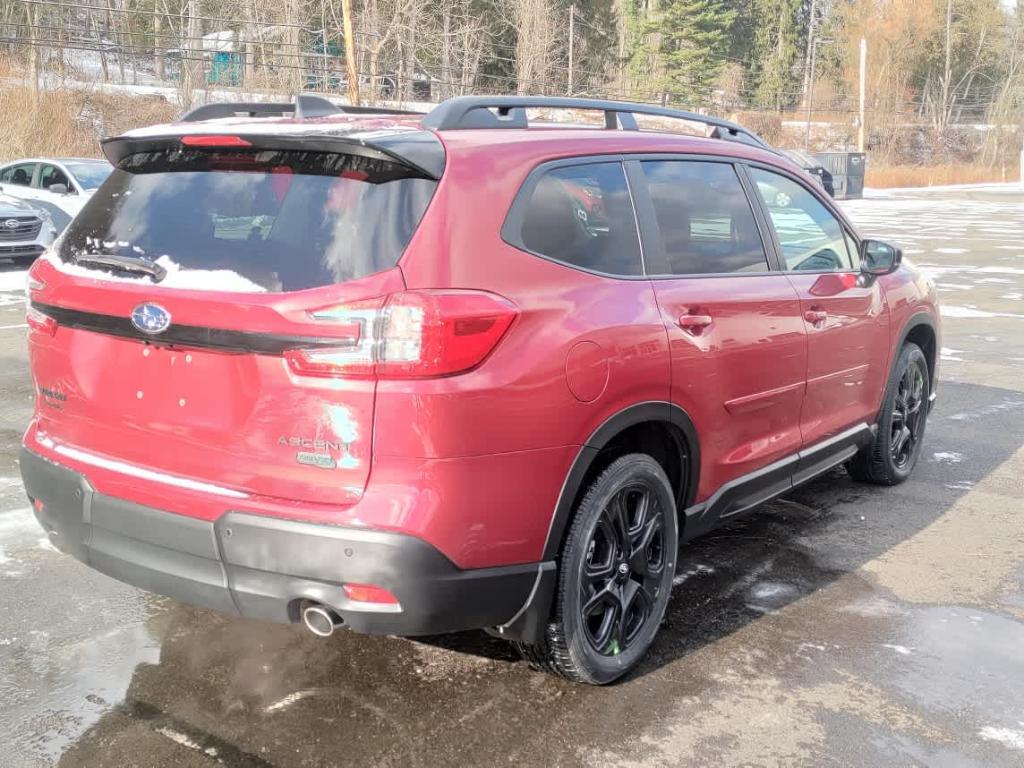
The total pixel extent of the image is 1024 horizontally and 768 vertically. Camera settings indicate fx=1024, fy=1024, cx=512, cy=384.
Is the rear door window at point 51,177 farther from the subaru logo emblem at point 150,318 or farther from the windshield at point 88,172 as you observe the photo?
the subaru logo emblem at point 150,318

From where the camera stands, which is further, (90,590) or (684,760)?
(90,590)

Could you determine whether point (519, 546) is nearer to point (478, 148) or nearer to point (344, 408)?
point (344, 408)

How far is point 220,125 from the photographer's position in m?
3.23

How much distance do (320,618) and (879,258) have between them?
11.3 ft

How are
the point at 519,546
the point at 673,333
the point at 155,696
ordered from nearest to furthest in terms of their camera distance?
the point at 519,546 → the point at 155,696 → the point at 673,333

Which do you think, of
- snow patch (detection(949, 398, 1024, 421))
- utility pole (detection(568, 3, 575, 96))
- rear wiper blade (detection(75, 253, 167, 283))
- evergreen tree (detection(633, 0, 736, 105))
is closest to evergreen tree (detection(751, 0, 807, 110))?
evergreen tree (detection(633, 0, 736, 105))

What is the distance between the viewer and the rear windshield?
2742 mm

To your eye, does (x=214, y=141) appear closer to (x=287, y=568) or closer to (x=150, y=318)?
(x=150, y=318)

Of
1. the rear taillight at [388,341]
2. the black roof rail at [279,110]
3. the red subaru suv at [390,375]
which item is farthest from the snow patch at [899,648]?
the black roof rail at [279,110]

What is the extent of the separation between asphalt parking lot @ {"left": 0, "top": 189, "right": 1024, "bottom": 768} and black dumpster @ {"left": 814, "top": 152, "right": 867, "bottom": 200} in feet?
130

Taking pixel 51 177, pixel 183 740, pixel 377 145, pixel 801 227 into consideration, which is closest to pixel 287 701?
pixel 183 740

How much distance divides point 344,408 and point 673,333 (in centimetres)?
126

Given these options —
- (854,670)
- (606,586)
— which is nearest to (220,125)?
(606,586)

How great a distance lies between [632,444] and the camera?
3.45m
